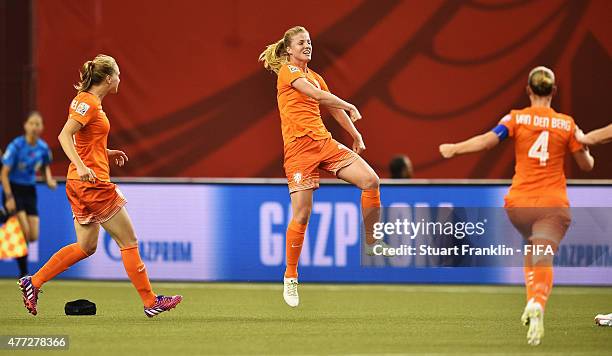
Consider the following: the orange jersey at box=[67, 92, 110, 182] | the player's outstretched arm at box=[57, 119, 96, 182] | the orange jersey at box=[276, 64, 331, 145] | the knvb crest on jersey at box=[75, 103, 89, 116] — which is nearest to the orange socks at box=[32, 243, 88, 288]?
the orange jersey at box=[67, 92, 110, 182]

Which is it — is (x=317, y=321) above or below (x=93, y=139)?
below

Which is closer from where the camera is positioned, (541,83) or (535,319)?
(535,319)

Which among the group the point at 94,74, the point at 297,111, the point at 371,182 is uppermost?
the point at 94,74

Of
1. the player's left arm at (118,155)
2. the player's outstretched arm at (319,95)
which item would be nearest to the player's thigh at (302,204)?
the player's outstretched arm at (319,95)

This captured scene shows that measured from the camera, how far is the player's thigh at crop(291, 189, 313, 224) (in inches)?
346

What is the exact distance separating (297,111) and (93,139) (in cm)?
→ 157

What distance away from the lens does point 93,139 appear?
8195 millimetres

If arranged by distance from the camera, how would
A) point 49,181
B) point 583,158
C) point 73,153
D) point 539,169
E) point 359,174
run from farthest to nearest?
point 49,181 < point 359,174 < point 73,153 < point 583,158 < point 539,169

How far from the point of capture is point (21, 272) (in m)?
12.3

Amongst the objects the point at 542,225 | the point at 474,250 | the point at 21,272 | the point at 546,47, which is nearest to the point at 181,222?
the point at 21,272

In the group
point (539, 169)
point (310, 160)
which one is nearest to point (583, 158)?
point (539, 169)

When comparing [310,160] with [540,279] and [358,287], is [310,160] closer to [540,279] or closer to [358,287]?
[540,279]

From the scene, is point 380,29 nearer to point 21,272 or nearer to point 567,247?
point 567,247

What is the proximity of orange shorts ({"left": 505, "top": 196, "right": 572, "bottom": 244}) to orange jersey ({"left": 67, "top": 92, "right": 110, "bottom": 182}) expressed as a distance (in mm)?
2886
